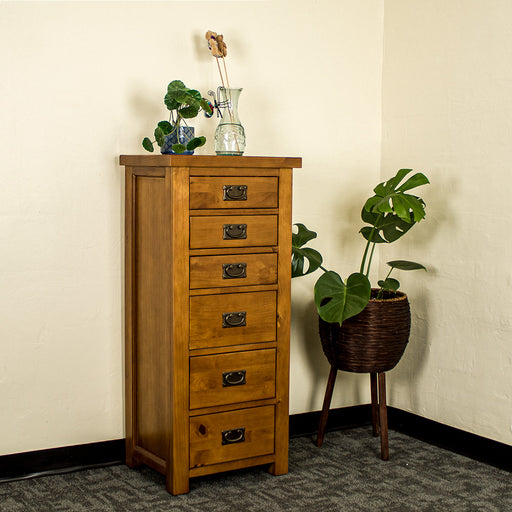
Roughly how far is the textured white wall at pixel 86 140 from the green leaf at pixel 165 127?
10.4 inches

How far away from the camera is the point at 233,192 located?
259 centimetres

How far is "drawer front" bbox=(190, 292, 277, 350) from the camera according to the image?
258cm

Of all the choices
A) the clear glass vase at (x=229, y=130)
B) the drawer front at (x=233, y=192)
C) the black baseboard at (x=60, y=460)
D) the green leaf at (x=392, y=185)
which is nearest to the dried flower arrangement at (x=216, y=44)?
the clear glass vase at (x=229, y=130)

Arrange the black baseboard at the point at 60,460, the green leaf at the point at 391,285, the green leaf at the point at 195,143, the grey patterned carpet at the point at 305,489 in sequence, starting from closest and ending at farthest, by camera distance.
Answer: the grey patterned carpet at the point at 305,489 → the green leaf at the point at 195,143 → the black baseboard at the point at 60,460 → the green leaf at the point at 391,285

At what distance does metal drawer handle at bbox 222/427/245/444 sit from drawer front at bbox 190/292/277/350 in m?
0.31

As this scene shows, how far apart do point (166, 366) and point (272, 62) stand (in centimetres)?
136

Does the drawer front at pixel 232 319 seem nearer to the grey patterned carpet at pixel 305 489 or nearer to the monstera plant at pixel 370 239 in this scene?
the monstera plant at pixel 370 239

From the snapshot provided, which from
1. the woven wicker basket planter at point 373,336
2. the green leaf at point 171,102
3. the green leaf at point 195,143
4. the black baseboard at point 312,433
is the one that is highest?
the green leaf at point 171,102

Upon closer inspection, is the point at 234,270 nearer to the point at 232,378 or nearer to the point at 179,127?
the point at 232,378

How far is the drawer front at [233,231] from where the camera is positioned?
2.54m

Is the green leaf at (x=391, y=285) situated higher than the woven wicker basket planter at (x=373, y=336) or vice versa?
the green leaf at (x=391, y=285)

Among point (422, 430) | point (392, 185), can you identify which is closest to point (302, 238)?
point (392, 185)

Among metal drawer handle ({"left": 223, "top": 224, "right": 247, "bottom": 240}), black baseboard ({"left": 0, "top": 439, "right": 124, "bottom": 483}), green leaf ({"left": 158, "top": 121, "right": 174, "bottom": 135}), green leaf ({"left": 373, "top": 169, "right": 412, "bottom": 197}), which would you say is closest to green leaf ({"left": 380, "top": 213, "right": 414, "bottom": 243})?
green leaf ({"left": 373, "top": 169, "right": 412, "bottom": 197})

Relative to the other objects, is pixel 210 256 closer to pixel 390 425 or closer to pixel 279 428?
pixel 279 428
